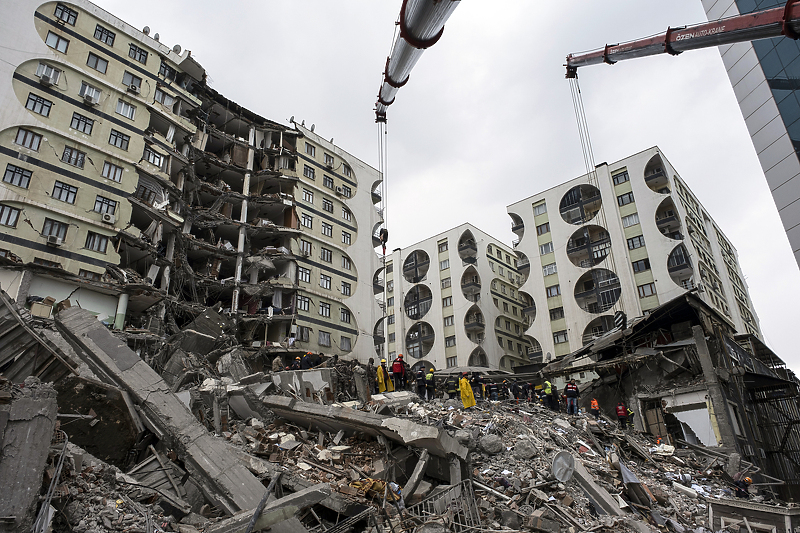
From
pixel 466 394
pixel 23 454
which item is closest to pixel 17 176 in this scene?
pixel 23 454

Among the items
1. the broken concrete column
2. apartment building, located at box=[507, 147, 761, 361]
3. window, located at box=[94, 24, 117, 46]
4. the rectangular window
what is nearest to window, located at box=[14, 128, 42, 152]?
the rectangular window

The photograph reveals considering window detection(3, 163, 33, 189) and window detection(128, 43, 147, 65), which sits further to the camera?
window detection(128, 43, 147, 65)

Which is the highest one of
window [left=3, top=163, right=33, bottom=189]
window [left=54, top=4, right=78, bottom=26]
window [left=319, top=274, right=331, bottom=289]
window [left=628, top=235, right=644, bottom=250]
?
window [left=54, top=4, right=78, bottom=26]

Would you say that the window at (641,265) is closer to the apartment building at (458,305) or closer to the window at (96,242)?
the apartment building at (458,305)

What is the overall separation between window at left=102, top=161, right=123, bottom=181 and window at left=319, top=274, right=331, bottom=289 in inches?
591

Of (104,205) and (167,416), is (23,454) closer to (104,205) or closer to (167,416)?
(167,416)

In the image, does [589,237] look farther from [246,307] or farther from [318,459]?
[318,459]

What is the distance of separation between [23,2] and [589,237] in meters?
42.6

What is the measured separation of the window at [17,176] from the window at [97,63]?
770 centimetres

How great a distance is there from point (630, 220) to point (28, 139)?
42046 millimetres

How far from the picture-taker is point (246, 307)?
32.4 meters

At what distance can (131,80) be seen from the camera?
27781mm

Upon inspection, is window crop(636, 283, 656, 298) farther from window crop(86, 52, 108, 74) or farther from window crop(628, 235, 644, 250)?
window crop(86, 52, 108, 74)

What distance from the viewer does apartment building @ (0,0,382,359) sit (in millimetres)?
22344
